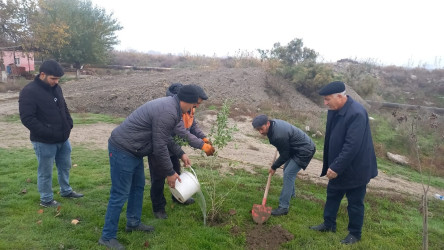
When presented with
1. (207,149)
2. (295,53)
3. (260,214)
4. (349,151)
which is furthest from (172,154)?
(295,53)

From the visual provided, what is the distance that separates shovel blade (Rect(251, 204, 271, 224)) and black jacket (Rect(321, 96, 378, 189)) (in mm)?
1083

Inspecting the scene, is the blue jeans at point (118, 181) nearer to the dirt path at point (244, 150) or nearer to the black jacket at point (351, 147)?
the black jacket at point (351, 147)

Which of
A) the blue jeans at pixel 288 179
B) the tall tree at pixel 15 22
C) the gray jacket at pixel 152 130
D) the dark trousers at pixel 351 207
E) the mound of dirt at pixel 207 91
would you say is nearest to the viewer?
the gray jacket at pixel 152 130

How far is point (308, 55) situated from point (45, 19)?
20042 mm

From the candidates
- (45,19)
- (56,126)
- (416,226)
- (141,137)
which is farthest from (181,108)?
(45,19)

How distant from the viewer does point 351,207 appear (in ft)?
13.1

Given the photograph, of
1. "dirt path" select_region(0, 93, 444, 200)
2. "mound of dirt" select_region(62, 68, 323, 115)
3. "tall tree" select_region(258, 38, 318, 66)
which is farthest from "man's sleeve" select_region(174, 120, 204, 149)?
"tall tree" select_region(258, 38, 318, 66)

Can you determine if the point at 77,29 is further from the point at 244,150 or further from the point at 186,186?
the point at 186,186

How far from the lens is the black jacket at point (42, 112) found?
4.12 metres

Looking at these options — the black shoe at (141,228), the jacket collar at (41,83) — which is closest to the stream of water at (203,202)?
the black shoe at (141,228)

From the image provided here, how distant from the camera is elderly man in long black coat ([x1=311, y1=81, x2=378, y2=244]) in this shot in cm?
370

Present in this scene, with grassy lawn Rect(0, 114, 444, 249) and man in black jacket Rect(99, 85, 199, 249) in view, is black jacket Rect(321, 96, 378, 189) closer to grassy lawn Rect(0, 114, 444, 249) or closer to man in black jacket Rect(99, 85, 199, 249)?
grassy lawn Rect(0, 114, 444, 249)

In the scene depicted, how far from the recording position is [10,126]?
1045 cm

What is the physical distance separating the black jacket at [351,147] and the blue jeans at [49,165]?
382 cm
